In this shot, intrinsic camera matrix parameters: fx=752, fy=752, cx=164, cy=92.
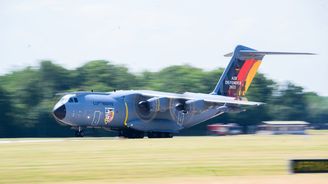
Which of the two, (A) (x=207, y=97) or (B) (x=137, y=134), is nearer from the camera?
(B) (x=137, y=134)

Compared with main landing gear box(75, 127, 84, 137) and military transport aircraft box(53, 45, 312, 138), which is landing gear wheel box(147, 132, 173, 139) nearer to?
military transport aircraft box(53, 45, 312, 138)

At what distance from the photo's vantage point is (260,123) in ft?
284

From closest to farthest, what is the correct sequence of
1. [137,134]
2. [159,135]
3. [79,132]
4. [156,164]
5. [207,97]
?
[156,164]
[79,132]
[137,134]
[207,97]
[159,135]

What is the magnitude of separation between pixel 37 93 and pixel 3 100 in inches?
430

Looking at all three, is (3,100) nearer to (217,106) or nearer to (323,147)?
(217,106)

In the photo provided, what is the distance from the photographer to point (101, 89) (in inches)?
3300

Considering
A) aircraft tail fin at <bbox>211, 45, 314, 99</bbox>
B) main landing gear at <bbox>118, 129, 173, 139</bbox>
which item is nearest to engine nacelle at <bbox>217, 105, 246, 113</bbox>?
aircraft tail fin at <bbox>211, 45, 314, 99</bbox>

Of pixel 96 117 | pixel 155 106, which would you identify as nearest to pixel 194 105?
pixel 155 106

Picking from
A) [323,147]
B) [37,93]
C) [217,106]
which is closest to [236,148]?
[323,147]

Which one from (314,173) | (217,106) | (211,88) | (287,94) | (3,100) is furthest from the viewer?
(287,94)

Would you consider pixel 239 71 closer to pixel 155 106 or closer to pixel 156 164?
pixel 155 106

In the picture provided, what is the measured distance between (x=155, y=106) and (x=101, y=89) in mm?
29839

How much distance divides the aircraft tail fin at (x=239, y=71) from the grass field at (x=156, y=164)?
21.4m

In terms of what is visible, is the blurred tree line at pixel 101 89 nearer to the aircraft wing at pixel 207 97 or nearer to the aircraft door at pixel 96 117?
the aircraft wing at pixel 207 97
